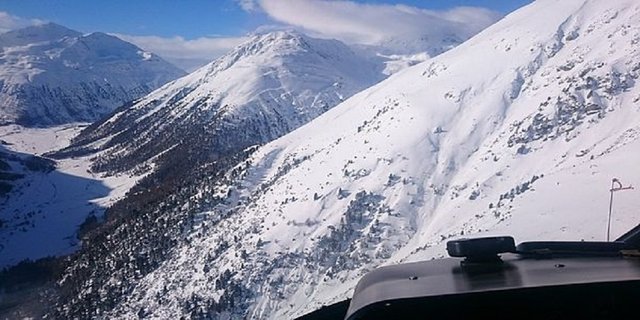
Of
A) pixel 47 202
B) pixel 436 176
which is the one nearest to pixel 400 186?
pixel 436 176

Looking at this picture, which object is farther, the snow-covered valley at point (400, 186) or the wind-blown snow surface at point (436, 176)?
the snow-covered valley at point (400, 186)

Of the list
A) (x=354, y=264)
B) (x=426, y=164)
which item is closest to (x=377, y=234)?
(x=354, y=264)

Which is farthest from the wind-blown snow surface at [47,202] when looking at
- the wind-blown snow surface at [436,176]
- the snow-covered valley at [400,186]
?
the wind-blown snow surface at [436,176]

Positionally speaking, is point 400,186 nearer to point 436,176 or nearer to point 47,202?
point 436,176

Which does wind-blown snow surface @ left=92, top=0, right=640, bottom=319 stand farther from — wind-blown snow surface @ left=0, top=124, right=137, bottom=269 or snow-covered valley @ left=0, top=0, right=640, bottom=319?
wind-blown snow surface @ left=0, top=124, right=137, bottom=269

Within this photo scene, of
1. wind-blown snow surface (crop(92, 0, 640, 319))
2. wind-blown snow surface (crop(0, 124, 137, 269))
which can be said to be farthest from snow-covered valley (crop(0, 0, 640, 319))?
wind-blown snow surface (crop(0, 124, 137, 269))

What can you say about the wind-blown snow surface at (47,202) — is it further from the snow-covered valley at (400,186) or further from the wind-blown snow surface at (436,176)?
the wind-blown snow surface at (436,176)

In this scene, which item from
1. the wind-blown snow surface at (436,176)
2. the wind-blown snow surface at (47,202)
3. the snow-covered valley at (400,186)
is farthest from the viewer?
the wind-blown snow surface at (47,202)
